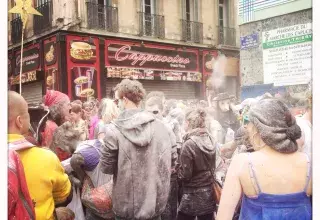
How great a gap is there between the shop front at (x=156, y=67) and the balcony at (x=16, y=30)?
451mm

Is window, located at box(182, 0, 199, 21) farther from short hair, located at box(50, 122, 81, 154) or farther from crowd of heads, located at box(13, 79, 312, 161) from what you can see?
short hair, located at box(50, 122, 81, 154)

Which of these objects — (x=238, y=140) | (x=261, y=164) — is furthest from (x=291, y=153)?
(x=238, y=140)

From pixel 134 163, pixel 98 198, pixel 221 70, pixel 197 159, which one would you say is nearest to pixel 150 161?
pixel 134 163

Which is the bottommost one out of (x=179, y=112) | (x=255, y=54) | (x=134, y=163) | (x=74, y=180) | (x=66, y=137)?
(x=74, y=180)

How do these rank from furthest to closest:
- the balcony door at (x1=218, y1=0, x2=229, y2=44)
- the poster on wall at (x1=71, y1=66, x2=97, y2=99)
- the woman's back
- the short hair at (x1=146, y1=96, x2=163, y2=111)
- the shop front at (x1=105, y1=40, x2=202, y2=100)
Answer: the balcony door at (x1=218, y1=0, x2=229, y2=44) → the short hair at (x1=146, y1=96, x2=163, y2=111) → the shop front at (x1=105, y1=40, x2=202, y2=100) → the poster on wall at (x1=71, y1=66, x2=97, y2=99) → the woman's back

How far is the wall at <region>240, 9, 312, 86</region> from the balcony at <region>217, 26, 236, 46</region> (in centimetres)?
6

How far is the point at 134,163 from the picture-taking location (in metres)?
2.08

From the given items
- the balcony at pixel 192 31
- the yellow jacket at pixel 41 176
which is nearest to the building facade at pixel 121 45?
the balcony at pixel 192 31

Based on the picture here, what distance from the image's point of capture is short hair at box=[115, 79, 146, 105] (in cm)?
217

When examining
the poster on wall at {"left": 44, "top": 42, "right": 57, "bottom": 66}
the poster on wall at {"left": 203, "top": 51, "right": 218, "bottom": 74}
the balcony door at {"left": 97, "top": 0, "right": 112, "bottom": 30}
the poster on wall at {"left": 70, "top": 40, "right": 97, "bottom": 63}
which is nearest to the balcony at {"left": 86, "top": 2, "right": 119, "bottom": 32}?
the balcony door at {"left": 97, "top": 0, "right": 112, "bottom": 30}

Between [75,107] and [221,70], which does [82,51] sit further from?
[221,70]

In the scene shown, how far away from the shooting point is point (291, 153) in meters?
1.60

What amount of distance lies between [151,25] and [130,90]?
0.44 metres

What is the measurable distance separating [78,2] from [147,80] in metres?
0.58
